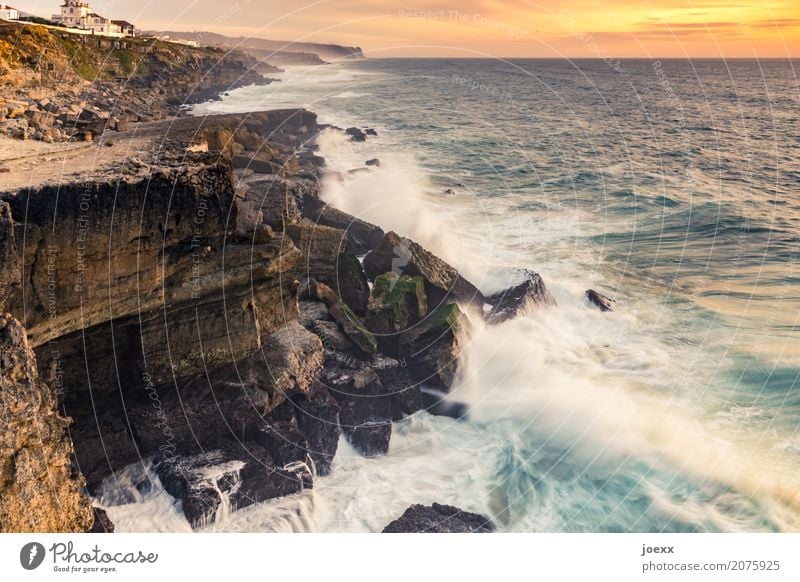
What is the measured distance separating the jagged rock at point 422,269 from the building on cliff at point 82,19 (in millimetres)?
40499

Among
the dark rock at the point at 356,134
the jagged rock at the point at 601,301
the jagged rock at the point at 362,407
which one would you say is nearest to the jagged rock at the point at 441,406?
the jagged rock at the point at 362,407

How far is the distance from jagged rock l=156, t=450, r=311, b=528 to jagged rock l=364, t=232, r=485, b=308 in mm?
7448

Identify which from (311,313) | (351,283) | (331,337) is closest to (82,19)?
(351,283)

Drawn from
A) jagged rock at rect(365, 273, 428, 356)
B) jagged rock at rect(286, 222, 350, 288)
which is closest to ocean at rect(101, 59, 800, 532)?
jagged rock at rect(365, 273, 428, 356)

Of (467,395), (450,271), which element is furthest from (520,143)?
(467,395)

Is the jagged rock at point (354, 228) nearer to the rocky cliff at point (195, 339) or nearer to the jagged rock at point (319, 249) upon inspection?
the jagged rock at point (319, 249)

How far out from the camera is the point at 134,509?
473 inches

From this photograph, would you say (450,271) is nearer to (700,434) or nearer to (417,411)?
(417,411)

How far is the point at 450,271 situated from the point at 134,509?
11.7 meters

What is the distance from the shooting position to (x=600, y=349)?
19.4 metres

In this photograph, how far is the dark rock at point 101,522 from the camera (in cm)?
1109

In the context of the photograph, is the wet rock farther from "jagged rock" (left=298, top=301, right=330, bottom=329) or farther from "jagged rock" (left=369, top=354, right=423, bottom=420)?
"jagged rock" (left=298, top=301, right=330, bottom=329)

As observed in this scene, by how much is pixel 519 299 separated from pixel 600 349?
3.15m

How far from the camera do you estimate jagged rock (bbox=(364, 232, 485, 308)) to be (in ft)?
62.4
